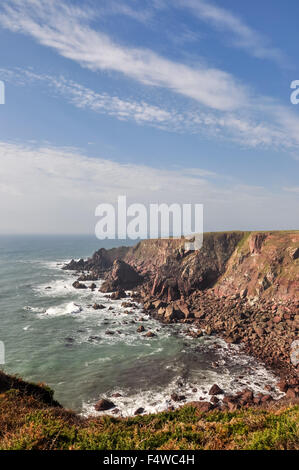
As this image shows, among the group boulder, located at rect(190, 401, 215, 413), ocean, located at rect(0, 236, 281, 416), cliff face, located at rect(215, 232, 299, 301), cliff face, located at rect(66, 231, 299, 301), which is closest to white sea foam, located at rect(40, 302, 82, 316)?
ocean, located at rect(0, 236, 281, 416)

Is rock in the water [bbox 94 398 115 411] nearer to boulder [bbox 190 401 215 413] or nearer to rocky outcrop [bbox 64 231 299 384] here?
boulder [bbox 190 401 215 413]

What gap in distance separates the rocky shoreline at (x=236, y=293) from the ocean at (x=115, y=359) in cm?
237

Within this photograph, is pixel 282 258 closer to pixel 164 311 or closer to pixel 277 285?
pixel 277 285

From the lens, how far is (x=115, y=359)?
122 ft

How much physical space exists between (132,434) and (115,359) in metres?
28.2

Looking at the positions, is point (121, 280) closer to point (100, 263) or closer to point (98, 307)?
point (98, 307)

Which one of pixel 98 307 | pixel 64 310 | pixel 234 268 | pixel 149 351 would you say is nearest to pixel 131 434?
A: pixel 149 351

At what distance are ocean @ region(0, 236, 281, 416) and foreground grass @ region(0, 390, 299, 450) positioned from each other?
15.2 meters

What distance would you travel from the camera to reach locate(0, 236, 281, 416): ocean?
95.5ft

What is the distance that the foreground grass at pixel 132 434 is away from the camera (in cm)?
885

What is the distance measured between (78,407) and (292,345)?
103ft

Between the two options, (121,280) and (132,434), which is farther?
(121,280)

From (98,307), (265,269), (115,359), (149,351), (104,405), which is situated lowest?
(149,351)

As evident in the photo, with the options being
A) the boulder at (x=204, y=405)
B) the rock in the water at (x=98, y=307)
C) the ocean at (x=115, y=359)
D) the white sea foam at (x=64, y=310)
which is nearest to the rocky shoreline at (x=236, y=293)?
the boulder at (x=204, y=405)
